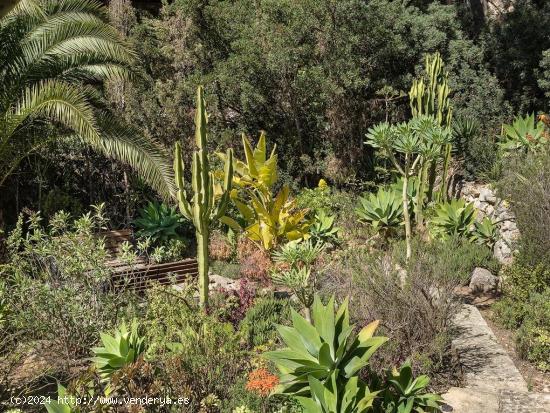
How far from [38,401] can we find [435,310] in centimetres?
338

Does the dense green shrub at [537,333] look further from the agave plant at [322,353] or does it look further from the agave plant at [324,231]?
the agave plant at [324,231]

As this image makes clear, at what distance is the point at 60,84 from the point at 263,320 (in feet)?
14.4

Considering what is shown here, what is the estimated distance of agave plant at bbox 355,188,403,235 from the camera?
8203 mm

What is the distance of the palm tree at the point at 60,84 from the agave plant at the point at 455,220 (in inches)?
159

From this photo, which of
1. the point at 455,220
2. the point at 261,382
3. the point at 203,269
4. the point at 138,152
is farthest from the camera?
the point at 138,152

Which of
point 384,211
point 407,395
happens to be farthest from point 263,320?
point 384,211

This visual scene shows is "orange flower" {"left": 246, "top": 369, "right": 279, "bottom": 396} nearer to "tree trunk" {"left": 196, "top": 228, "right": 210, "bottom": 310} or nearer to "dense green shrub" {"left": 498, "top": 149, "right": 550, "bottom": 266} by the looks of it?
"tree trunk" {"left": 196, "top": 228, "right": 210, "bottom": 310}

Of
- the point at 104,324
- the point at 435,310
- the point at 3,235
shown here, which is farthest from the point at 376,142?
the point at 3,235

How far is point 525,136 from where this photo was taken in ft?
28.9

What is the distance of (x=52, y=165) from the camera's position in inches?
403

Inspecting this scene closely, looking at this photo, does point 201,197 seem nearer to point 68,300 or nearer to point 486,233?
point 68,300

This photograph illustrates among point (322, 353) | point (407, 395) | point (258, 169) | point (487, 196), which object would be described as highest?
point (258, 169)

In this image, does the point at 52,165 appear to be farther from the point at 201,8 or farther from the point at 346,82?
the point at 346,82

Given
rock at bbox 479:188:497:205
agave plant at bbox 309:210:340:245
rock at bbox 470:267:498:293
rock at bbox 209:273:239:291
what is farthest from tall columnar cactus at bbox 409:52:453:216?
rock at bbox 209:273:239:291
